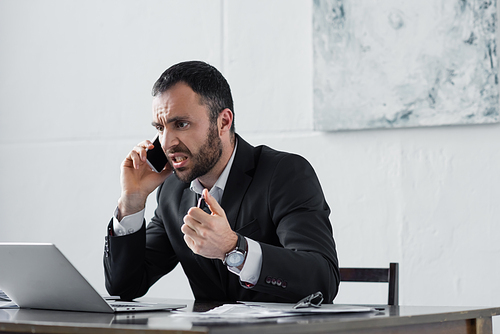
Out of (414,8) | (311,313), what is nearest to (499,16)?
(414,8)

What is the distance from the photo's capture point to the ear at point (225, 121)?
74.2 inches

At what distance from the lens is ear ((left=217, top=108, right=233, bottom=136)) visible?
1.88 meters

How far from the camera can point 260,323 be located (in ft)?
3.01

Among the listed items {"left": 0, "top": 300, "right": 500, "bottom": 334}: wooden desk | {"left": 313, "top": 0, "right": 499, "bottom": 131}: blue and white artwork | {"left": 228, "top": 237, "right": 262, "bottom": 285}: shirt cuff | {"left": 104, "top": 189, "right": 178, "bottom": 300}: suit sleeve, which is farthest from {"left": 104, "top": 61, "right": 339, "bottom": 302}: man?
{"left": 313, "top": 0, "right": 499, "bottom": 131}: blue and white artwork

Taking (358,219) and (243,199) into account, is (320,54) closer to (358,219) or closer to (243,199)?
(358,219)

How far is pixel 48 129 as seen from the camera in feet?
11.7

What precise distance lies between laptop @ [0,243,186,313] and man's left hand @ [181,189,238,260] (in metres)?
0.14

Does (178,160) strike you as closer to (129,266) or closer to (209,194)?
(209,194)

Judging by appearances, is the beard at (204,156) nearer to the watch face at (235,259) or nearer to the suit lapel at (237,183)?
the suit lapel at (237,183)

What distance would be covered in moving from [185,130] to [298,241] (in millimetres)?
509

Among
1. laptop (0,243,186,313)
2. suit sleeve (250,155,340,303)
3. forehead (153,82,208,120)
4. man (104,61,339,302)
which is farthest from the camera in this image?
forehead (153,82,208,120)

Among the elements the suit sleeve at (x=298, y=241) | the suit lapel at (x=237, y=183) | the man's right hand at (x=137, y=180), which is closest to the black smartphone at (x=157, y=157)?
the man's right hand at (x=137, y=180)

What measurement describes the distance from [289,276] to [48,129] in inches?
102

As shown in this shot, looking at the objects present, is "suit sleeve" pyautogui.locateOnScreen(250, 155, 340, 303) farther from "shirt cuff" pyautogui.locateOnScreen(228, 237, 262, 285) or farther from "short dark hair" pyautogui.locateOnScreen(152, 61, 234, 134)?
"short dark hair" pyautogui.locateOnScreen(152, 61, 234, 134)
